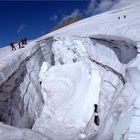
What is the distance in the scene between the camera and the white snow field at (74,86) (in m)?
8.59

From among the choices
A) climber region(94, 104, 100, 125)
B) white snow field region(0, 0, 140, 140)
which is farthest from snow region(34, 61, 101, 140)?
climber region(94, 104, 100, 125)

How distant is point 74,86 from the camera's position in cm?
1491

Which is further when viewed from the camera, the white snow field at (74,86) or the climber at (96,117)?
the climber at (96,117)

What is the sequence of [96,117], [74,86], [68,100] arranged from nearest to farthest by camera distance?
[96,117], [68,100], [74,86]

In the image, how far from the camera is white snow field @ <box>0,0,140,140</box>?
8.59m

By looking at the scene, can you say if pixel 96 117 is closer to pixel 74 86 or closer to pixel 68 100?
pixel 68 100

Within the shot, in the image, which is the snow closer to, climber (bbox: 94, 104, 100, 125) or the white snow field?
the white snow field

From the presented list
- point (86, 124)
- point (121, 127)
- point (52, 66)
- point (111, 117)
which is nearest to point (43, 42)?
point (52, 66)

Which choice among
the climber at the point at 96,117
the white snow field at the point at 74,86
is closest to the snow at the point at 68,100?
the white snow field at the point at 74,86

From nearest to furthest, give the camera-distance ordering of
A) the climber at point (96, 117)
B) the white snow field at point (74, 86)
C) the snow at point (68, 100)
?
the white snow field at point (74, 86), the climber at point (96, 117), the snow at point (68, 100)

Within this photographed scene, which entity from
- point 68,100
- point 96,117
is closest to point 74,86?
point 68,100

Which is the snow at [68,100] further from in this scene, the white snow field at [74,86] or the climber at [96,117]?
the climber at [96,117]

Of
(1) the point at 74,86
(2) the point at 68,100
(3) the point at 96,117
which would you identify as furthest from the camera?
(1) the point at 74,86

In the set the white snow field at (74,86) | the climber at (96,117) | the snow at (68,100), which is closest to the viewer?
the white snow field at (74,86)
